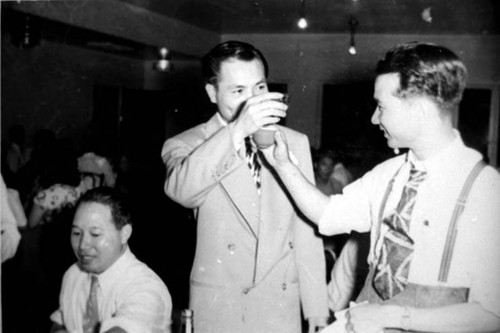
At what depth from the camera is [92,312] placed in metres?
1.82

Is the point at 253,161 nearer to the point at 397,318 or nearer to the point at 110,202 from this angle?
the point at 110,202

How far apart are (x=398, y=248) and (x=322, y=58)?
4630 mm

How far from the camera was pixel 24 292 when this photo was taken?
3.33 metres

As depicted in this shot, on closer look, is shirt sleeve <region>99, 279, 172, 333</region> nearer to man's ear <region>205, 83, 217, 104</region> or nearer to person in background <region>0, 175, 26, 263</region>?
man's ear <region>205, 83, 217, 104</region>

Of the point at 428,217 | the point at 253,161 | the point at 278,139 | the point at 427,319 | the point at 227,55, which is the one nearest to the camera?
the point at 427,319

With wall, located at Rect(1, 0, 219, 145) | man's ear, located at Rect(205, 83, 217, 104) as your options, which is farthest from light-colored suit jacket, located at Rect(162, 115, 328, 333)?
wall, located at Rect(1, 0, 219, 145)

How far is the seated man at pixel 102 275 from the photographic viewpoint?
1.74 meters

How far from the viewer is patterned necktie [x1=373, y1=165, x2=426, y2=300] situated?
1.35 m

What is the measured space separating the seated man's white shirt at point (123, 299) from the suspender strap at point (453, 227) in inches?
32.5

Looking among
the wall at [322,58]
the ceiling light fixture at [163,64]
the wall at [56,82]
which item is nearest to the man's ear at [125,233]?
the wall at [322,58]

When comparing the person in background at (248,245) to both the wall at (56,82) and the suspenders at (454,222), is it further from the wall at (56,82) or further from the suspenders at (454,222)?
the wall at (56,82)

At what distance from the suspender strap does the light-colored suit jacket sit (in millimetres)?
618

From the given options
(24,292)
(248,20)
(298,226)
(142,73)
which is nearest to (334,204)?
(298,226)

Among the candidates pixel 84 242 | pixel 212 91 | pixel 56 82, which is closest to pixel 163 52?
pixel 56 82
